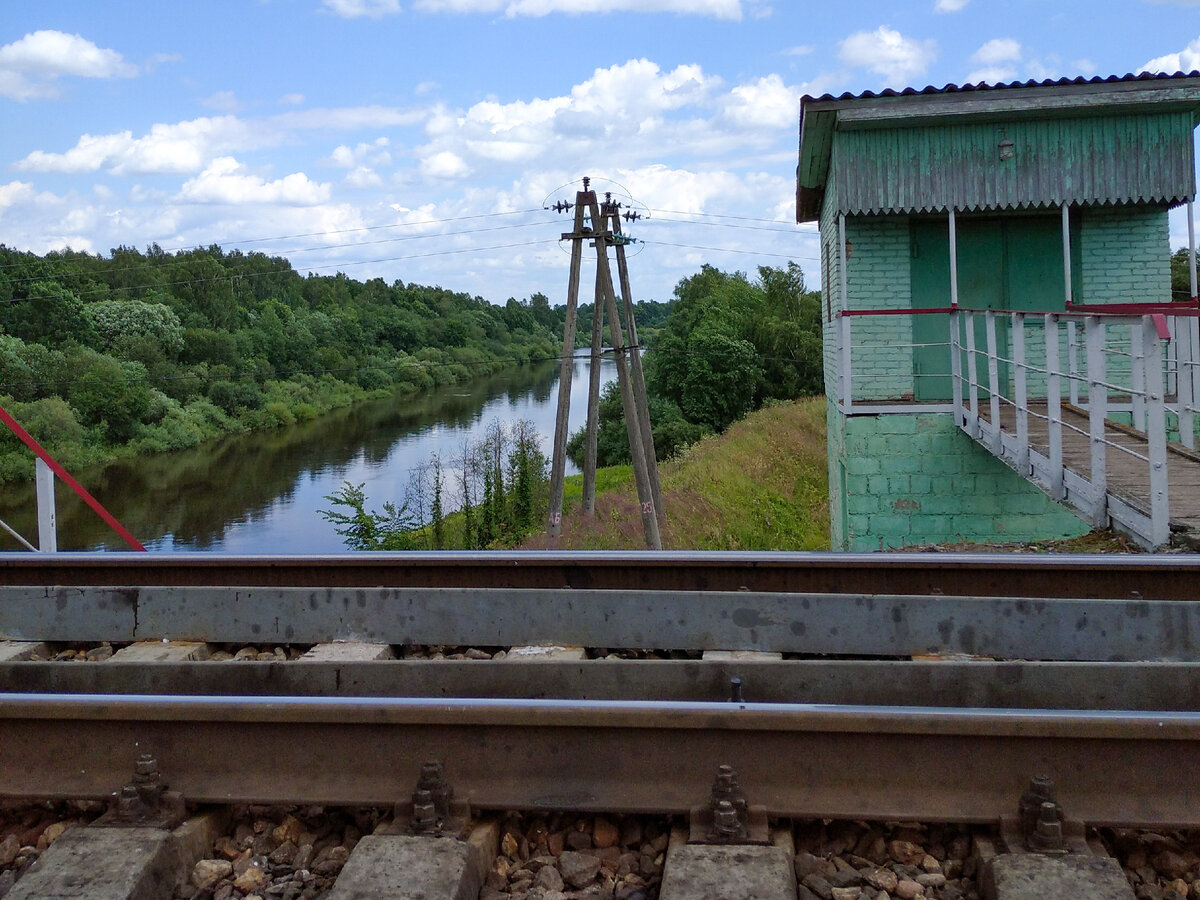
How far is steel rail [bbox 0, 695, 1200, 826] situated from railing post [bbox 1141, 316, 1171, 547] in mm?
3670

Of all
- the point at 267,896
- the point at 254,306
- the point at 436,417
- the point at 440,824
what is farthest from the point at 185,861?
the point at 254,306

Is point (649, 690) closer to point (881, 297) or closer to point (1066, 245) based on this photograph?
point (881, 297)

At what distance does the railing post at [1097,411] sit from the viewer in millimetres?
6699

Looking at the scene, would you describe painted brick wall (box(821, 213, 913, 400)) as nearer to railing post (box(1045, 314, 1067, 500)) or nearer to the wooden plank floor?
the wooden plank floor

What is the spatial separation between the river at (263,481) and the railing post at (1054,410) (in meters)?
16.6

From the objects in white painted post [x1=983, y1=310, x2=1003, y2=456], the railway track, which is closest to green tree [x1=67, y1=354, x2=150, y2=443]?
white painted post [x1=983, y1=310, x2=1003, y2=456]

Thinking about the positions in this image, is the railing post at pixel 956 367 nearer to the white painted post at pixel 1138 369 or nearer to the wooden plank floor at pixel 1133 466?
the wooden plank floor at pixel 1133 466

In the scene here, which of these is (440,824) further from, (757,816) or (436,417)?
(436,417)

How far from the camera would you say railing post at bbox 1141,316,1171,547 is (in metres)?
5.94

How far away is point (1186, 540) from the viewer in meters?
5.85

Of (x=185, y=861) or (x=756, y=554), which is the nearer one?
(x=185, y=861)

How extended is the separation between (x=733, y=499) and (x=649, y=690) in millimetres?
20726

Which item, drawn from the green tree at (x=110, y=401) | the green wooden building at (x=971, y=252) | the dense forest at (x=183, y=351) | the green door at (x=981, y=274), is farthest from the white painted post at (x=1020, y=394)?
the green tree at (x=110, y=401)

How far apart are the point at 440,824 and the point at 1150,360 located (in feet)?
16.6
